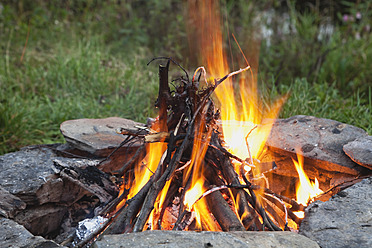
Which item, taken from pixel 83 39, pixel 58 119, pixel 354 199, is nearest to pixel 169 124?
pixel 354 199

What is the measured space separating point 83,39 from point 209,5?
5.91 feet

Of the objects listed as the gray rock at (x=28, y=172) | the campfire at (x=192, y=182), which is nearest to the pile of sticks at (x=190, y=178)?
the campfire at (x=192, y=182)

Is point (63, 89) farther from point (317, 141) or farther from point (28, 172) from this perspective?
point (317, 141)

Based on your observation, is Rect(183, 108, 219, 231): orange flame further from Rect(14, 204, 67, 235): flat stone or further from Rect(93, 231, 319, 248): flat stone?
Rect(14, 204, 67, 235): flat stone

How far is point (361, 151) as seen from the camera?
2018mm

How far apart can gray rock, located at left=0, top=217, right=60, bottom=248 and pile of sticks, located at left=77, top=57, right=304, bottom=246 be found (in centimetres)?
27

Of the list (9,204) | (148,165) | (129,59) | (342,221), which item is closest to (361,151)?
(342,221)

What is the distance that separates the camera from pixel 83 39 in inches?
201

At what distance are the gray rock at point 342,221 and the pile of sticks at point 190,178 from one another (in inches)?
7.1

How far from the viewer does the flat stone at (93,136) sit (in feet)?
7.35

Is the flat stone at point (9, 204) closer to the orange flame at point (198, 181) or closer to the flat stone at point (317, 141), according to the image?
the orange flame at point (198, 181)

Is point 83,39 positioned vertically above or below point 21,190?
above

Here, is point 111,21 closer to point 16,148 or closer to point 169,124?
point 16,148

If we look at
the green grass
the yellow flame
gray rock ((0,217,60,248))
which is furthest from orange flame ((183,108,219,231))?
the green grass
